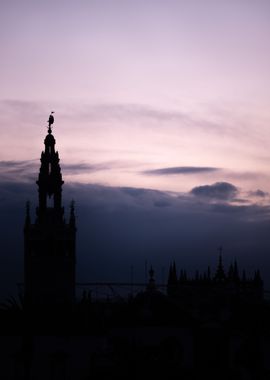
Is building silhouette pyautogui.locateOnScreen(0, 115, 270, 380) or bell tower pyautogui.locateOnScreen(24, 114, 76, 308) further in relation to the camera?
bell tower pyautogui.locateOnScreen(24, 114, 76, 308)

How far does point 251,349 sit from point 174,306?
17.6m

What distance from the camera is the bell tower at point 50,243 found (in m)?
72.6

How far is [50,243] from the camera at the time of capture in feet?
246

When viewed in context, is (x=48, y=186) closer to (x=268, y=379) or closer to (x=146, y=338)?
(x=146, y=338)

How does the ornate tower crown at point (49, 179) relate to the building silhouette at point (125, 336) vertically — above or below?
above

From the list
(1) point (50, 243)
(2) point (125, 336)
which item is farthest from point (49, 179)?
(2) point (125, 336)

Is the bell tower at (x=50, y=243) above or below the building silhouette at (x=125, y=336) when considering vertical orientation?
above

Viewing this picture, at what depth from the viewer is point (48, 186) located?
7206cm

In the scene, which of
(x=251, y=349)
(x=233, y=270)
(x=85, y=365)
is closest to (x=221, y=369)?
(x=251, y=349)

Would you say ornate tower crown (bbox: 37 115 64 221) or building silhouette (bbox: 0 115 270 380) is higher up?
ornate tower crown (bbox: 37 115 64 221)

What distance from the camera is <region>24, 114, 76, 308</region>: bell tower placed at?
72562 mm

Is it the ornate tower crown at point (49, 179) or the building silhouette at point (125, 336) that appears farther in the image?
the ornate tower crown at point (49, 179)

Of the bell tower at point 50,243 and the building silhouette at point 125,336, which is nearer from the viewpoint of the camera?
the building silhouette at point 125,336

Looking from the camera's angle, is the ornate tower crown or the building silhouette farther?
the ornate tower crown
